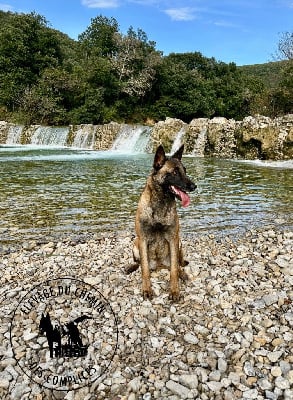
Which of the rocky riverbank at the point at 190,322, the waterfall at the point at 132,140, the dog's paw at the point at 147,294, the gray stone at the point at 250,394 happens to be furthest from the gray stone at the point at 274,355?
the waterfall at the point at 132,140

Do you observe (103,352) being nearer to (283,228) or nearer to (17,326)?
(17,326)

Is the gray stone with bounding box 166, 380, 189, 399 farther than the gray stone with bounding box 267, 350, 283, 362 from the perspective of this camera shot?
No

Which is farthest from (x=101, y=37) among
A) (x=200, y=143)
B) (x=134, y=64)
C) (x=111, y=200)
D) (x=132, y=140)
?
(x=111, y=200)

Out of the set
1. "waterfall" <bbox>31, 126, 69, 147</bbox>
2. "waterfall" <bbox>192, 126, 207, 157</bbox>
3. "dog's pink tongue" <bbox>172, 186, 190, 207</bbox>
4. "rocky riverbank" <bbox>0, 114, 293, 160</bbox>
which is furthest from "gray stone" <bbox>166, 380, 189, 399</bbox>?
"waterfall" <bbox>31, 126, 69, 147</bbox>

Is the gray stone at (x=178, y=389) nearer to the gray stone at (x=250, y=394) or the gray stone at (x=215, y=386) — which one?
the gray stone at (x=215, y=386)

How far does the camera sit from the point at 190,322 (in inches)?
164

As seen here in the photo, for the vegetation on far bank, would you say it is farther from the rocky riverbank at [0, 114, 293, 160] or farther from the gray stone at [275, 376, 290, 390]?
the gray stone at [275, 376, 290, 390]

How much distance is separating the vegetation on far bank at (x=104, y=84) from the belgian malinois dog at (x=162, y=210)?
116ft

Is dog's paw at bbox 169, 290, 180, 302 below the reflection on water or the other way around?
below

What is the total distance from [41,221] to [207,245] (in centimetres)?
411

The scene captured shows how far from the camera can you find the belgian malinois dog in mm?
4480

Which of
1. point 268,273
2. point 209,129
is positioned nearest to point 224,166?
point 209,129

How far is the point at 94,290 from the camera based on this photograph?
490 cm

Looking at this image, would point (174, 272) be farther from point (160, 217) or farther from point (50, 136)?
point (50, 136)
